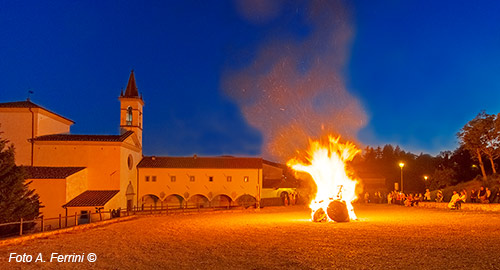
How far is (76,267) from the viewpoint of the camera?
11.8 metres

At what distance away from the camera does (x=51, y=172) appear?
40031mm

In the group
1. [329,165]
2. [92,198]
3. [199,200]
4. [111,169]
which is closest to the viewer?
[329,165]

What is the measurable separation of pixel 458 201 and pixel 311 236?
1894cm

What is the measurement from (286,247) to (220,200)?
42224 mm

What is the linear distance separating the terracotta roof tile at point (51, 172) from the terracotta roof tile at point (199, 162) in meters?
13.0

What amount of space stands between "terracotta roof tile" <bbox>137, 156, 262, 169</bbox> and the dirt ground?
34.3m

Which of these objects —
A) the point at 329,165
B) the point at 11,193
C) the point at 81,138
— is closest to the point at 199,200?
the point at 81,138

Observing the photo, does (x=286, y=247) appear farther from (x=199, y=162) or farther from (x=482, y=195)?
(x=199, y=162)

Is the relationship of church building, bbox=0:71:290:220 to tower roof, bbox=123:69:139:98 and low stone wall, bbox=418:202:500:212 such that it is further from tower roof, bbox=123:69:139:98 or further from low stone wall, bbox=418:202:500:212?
low stone wall, bbox=418:202:500:212

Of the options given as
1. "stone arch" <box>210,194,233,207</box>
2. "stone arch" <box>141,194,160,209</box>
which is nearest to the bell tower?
"stone arch" <box>141,194,160,209</box>

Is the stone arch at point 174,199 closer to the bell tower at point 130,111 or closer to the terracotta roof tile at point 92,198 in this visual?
the bell tower at point 130,111

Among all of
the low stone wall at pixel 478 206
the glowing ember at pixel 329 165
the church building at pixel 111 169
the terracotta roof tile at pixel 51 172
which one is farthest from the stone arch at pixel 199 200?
the glowing ember at pixel 329 165

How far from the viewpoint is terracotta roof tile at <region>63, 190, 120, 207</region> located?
126 ft

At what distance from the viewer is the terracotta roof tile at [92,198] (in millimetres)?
38547
